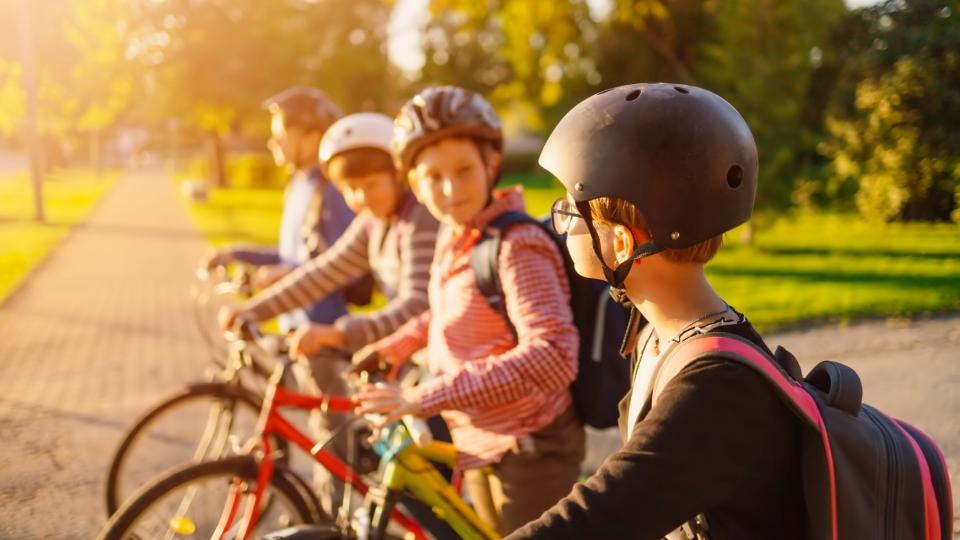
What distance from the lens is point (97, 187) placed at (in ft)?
149

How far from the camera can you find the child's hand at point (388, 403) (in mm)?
2334

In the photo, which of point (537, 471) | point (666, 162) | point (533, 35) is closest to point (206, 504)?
point (537, 471)

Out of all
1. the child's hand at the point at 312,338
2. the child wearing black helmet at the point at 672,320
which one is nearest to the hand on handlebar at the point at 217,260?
the child's hand at the point at 312,338

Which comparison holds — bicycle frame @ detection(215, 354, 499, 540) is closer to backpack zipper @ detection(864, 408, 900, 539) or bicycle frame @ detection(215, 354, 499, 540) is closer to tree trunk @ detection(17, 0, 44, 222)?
backpack zipper @ detection(864, 408, 900, 539)

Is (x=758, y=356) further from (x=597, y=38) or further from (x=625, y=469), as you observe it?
(x=597, y=38)

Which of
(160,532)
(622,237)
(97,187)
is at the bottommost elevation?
(97,187)

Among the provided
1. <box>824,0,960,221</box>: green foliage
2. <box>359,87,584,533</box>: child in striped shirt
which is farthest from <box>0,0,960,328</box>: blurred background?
<box>359,87,584,533</box>: child in striped shirt

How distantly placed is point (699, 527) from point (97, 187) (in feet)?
158

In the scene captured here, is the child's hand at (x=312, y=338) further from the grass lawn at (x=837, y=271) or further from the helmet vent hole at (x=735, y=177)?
the grass lawn at (x=837, y=271)

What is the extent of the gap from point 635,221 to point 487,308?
3.24 feet

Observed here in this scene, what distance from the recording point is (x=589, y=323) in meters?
2.67

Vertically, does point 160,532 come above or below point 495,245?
below

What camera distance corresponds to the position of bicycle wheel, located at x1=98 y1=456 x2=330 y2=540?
9.39 feet

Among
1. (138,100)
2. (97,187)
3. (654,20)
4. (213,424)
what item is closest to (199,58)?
(138,100)
